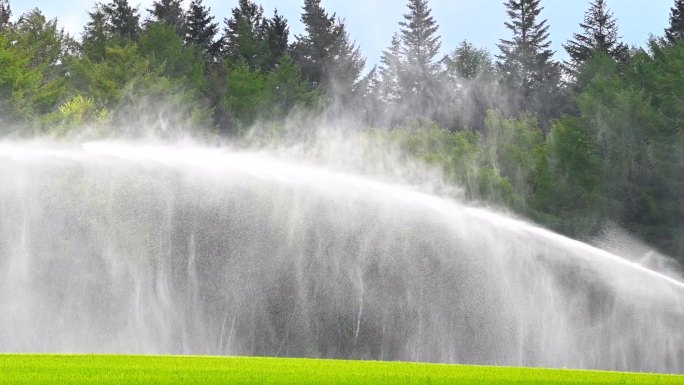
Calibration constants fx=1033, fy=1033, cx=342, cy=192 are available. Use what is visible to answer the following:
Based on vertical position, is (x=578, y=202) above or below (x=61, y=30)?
below

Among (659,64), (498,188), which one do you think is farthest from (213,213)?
(659,64)

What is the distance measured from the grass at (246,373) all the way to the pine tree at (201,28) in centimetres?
9114

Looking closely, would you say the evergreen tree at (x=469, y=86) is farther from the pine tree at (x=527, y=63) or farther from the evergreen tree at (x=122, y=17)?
the evergreen tree at (x=122, y=17)

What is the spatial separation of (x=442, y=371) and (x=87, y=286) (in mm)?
26451

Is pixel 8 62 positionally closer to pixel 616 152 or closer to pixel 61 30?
pixel 616 152

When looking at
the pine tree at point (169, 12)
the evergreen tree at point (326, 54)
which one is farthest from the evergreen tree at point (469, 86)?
the pine tree at point (169, 12)

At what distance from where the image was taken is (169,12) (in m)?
107

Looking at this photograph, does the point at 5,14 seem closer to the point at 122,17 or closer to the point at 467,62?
the point at 122,17

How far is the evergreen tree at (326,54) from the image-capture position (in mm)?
102625

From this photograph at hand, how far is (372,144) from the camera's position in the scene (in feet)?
215

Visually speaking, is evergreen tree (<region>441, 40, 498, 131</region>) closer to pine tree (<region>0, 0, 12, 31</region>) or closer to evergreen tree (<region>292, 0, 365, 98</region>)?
evergreen tree (<region>292, 0, 365, 98</region>)

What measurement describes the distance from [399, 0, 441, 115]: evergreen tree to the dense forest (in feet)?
0.70

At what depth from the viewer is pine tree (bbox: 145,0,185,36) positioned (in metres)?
106

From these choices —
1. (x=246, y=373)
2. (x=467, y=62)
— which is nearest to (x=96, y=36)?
(x=467, y=62)
